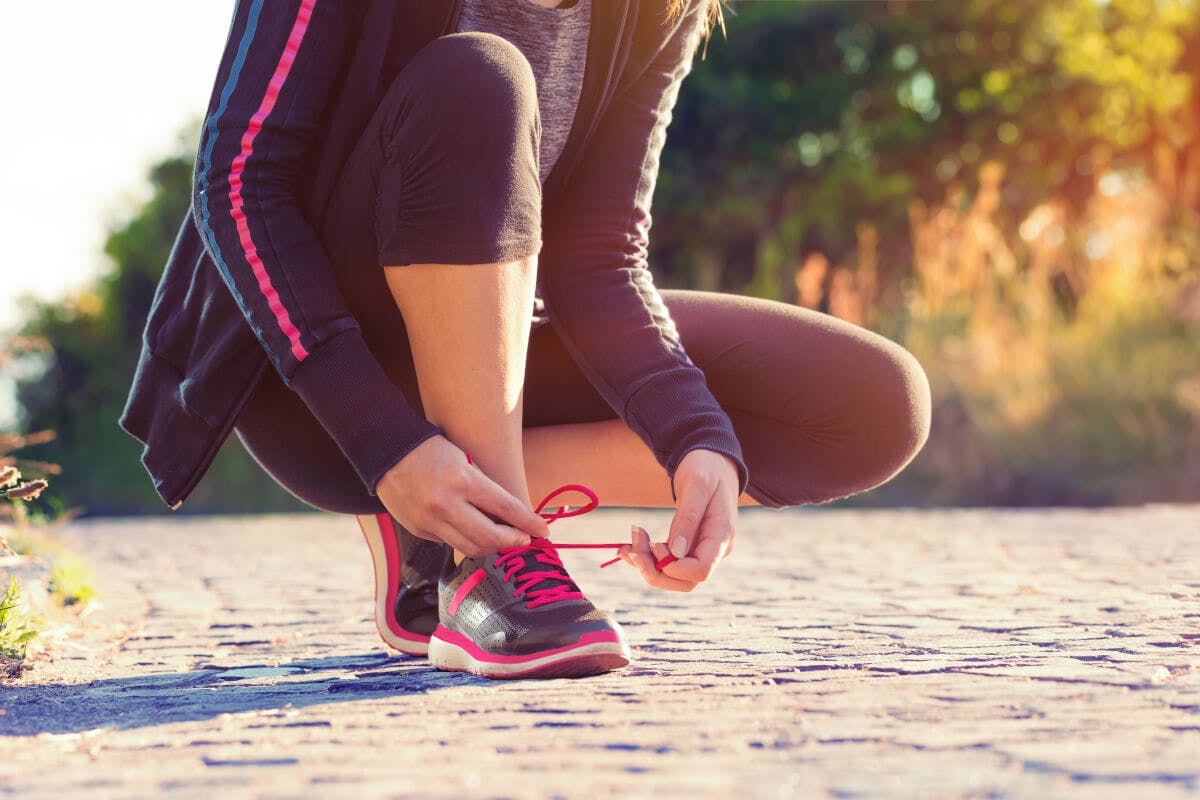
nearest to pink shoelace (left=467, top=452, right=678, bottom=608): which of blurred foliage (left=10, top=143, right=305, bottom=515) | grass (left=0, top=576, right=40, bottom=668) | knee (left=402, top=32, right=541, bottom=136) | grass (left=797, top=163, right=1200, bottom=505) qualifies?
knee (left=402, top=32, right=541, bottom=136)

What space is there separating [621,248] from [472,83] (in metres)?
0.49

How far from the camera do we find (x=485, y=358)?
74.8 inches

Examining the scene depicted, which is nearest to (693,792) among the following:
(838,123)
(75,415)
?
(75,415)

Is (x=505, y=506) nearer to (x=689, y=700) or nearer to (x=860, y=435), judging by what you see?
(x=689, y=700)

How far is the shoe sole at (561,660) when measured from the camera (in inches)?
74.0

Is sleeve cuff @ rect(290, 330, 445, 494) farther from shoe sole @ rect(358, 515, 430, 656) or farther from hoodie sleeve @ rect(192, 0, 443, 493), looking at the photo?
shoe sole @ rect(358, 515, 430, 656)

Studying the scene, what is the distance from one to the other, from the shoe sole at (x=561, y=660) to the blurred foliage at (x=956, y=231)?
195 inches

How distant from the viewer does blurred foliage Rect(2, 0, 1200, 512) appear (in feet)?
22.9

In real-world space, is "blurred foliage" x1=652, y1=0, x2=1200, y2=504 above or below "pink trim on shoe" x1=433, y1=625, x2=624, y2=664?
above

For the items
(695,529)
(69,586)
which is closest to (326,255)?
(695,529)

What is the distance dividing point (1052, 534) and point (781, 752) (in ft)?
10.1

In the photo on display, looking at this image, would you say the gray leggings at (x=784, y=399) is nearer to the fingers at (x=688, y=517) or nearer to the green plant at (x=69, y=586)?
the fingers at (x=688, y=517)

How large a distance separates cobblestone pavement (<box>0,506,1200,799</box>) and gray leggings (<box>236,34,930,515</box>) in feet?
0.96

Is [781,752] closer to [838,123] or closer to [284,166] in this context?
[284,166]
